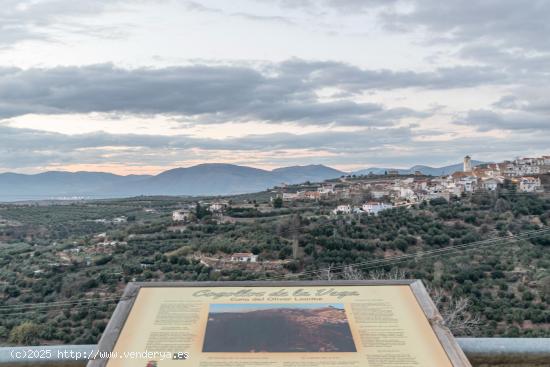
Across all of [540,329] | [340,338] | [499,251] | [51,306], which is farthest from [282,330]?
[499,251]

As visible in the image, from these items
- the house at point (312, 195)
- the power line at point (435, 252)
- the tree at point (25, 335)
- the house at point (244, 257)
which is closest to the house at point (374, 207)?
the house at point (312, 195)

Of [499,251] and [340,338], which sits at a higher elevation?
[340,338]

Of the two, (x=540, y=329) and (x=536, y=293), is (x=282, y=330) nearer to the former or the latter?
(x=540, y=329)

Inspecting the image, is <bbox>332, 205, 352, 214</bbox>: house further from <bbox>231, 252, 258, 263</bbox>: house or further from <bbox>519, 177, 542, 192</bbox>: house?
<bbox>519, 177, 542, 192</bbox>: house

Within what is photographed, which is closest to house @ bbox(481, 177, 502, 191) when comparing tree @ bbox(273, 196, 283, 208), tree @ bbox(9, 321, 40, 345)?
tree @ bbox(273, 196, 283, 208)

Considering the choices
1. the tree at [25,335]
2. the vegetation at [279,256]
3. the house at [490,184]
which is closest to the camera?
the tree at [25,335]

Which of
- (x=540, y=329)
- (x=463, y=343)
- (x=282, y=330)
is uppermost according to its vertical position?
(x=282, y=330)

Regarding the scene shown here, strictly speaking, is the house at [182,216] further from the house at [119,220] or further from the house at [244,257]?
the house at [244,257]
